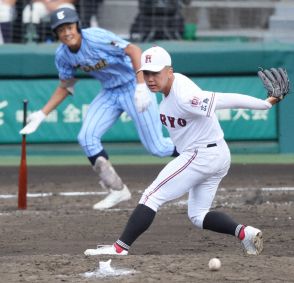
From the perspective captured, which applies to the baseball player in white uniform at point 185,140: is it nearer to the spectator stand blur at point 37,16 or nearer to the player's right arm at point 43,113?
the player's right arm at point 43,113

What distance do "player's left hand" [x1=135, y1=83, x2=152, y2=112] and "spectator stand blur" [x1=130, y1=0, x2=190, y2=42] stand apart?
6143 millimetres

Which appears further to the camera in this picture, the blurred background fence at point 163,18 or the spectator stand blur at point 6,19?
the blurred background fence at point 163,18

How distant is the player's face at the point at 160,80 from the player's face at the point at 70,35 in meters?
2.61

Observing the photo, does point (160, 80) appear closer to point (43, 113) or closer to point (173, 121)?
point (173, 121)

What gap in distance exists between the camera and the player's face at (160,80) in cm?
724

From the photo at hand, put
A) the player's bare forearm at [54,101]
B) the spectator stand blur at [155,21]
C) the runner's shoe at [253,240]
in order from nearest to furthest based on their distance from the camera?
the runner's shoe at [253,240] < the player's bare forearm at [54,101] < the spectator stand blur at [155,21]

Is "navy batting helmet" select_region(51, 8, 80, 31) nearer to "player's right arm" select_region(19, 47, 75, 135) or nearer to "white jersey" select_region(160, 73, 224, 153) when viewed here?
"player's right arm" select_region(19, 47, 75, 135)

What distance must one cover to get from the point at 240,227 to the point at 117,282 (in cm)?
145

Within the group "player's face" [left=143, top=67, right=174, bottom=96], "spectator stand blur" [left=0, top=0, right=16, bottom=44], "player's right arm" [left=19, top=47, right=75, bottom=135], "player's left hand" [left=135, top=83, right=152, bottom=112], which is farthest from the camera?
"spectator stand blur" [left=0, top=0, right=16, bottom=44]

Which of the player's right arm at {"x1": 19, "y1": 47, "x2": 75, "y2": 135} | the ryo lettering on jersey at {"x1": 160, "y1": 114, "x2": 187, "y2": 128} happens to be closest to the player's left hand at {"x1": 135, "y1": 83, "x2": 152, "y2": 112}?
the player's right arm at {"x1": 19, "y1": 47, "x2": 75, "y2": 135}

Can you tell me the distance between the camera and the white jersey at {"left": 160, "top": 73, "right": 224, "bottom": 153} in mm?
7141

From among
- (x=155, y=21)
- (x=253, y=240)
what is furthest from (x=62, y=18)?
(x=155, y=21)

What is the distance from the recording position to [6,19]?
14664 mm

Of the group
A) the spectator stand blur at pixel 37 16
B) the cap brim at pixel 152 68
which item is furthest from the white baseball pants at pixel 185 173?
the spectator stand blur at pixel 37 16
